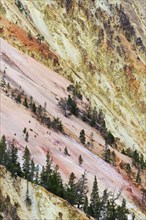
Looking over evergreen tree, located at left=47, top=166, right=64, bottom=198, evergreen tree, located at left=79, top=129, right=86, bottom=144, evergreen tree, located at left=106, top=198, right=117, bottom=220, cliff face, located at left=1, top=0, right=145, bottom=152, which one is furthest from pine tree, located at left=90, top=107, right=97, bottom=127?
evergreen tree, located at left=47, top=166, right=64, bottom=198

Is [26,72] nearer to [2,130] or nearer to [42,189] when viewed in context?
[2,130]

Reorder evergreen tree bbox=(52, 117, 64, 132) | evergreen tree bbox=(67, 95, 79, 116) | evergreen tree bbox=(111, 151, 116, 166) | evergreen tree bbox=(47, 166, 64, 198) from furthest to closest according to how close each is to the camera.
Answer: evergreen tree bbox=(67, 95, 79, 116), evergreen tree bbox=(111, 151, 116, 166), evergreen tree bbox=(52, 117, 64, 132), evergreen tree bbox=(47, 166, 64, 198)

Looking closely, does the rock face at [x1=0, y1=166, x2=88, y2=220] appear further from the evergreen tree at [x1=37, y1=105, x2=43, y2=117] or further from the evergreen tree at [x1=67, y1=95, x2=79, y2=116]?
the evergreen tree at [x1=67, y1=95, x2=79, y2=116]

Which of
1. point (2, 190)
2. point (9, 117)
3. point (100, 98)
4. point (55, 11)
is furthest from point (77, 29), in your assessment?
point (2, 190)

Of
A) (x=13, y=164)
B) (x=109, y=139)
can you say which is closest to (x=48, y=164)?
(x=13, y=164)

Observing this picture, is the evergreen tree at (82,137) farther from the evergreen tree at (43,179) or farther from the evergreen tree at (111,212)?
the evergreen tree at (43,179)

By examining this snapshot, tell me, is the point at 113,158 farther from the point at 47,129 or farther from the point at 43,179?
the point at 43,179
